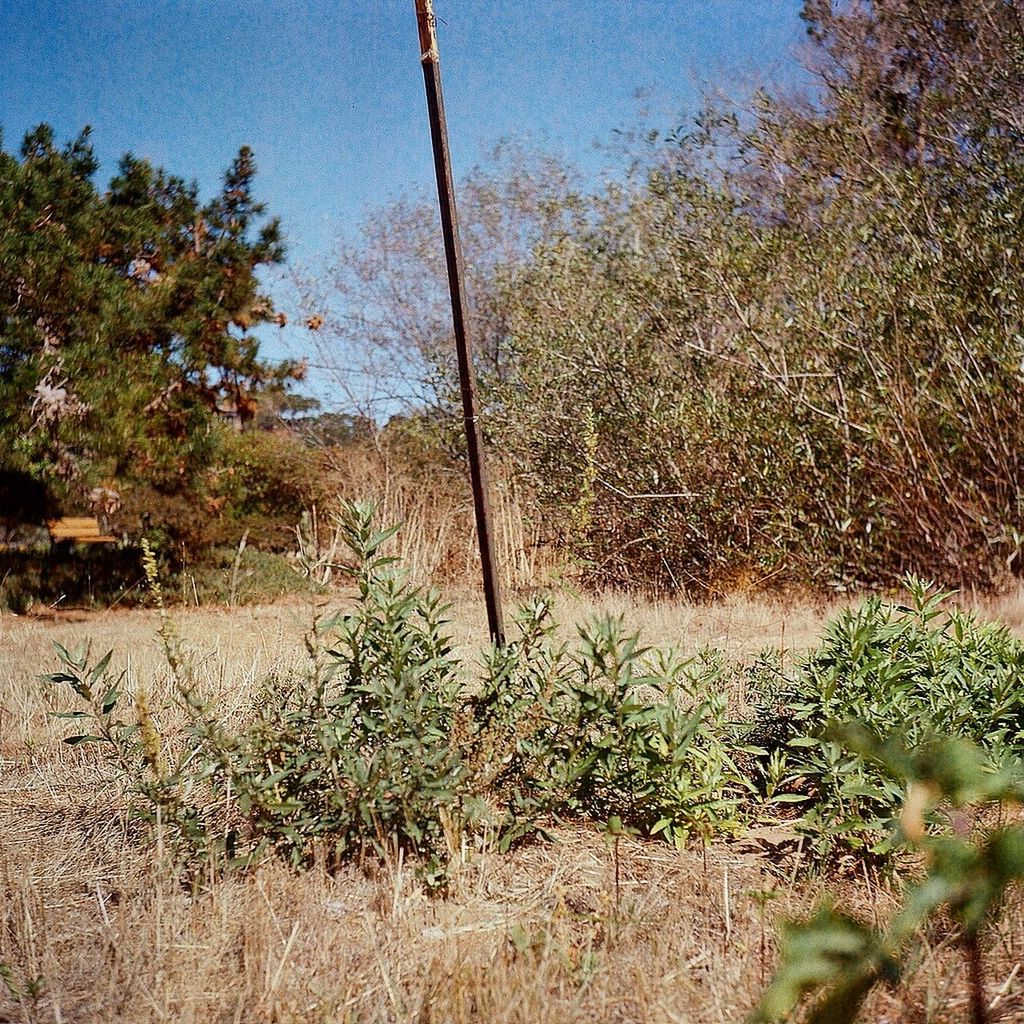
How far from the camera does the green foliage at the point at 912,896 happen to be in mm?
442

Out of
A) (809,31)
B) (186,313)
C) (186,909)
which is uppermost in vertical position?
(809,31)

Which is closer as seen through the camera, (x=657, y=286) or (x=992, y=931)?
(x=992, y=931)

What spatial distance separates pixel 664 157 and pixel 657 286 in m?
1.61

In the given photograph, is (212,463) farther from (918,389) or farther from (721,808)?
(721,808)

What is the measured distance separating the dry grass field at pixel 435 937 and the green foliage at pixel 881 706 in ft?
0.50

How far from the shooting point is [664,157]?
8.02 meters

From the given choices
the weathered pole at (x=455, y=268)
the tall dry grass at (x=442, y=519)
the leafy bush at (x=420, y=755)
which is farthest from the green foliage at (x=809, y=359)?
the leafy bush at (x=420, y=755)

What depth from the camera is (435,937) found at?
1.88 metres

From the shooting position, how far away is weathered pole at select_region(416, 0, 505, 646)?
9.59 ft

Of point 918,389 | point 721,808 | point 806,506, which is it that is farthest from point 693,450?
point 721,808

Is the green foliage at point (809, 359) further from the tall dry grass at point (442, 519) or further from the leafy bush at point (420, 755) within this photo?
the leafy bush at point (420, 755)

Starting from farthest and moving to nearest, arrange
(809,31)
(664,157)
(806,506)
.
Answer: (809,31), (664,157), (806,506)

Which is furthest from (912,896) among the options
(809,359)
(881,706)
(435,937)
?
(809,359)

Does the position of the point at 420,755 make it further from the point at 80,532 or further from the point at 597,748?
the point at 80,532
